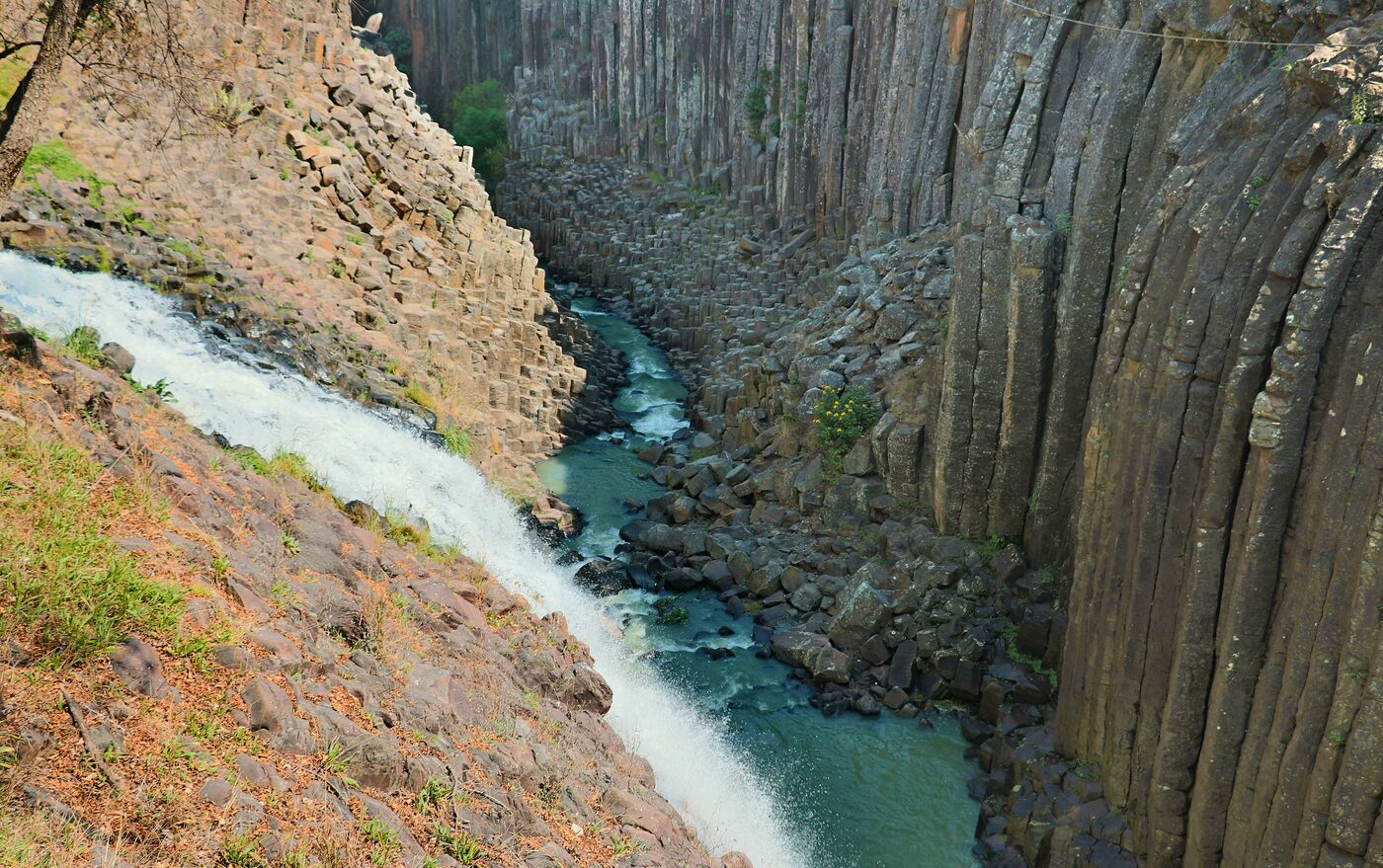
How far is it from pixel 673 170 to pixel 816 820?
31.3 metres

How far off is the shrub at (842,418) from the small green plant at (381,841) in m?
15.6

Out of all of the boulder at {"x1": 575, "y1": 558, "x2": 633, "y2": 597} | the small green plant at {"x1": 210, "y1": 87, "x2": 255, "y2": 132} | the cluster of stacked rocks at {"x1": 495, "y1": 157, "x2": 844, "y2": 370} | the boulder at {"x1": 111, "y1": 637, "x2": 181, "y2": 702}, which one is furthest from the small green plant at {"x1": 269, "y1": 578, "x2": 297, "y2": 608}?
the cluster of stacked rocks at {"x1": 495, "y1": 157, "x2": 844, "y2": 370}

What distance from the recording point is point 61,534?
31.7ft

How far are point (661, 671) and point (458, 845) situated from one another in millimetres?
10888

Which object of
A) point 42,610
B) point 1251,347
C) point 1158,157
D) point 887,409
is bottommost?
point 887,409

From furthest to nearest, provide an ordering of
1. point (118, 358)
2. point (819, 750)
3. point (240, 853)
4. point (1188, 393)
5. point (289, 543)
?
point (819, 750)
point (118, 358)
point (1188, 393)
point (289, 543)
point (240, 853)

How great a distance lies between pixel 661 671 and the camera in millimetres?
20766

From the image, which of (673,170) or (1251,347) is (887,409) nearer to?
(1251,347)

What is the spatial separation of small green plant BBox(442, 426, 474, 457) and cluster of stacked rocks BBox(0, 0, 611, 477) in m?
0.40

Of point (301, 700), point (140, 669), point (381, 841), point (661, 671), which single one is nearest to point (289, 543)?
point (301, 700)

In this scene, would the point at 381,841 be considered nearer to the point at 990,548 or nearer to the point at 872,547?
the point at 990,548

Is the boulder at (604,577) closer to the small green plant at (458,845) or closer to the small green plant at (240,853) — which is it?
the small green plant at (458,845)

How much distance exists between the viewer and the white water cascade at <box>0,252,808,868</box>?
16641 millimetres

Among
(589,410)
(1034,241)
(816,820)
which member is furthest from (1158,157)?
(589,410)
